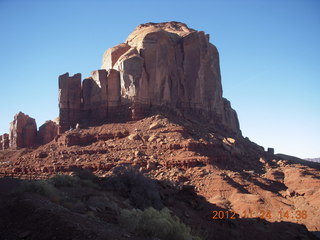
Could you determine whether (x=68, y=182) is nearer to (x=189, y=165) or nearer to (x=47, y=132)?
(x=189, y=165)

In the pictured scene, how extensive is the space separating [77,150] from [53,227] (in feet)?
85.7

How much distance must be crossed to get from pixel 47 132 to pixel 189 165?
27.1m

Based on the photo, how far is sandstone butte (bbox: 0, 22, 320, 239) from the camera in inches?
961

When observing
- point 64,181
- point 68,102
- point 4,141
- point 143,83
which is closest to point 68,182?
point 64,181

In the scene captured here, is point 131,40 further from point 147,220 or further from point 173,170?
point 147,220

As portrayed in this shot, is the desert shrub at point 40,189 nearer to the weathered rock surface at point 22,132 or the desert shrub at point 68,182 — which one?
the desert shrub at point 68,182

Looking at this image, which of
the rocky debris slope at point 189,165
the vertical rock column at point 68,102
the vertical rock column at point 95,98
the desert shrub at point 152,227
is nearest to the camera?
the desert shrub at point 152,227

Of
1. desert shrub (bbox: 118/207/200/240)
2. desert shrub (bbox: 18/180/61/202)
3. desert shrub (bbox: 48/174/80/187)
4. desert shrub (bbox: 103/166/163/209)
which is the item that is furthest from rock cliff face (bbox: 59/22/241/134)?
desert shrub (bbox: 118/207/200/240)

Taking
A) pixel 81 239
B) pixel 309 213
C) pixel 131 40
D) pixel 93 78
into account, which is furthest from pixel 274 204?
pixel 131 40

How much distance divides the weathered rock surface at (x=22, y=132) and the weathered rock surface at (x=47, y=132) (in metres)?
0.89

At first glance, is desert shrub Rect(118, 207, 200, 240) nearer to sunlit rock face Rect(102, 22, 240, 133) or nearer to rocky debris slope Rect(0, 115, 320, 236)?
rocky debris slope Rect(0, 115, 320, 236)

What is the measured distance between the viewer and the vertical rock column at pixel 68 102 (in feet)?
141

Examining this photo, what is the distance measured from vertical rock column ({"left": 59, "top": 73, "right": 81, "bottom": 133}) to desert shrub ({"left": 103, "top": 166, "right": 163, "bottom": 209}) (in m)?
21.1

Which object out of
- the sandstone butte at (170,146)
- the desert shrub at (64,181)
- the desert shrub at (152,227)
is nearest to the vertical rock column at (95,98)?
the sandstone butte at (170,146)
